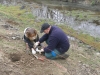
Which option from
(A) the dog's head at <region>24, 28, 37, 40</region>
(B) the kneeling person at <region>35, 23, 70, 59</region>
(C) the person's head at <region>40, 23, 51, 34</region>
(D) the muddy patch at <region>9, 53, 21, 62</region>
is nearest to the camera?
(C) the person's head at <region>40, 23, 51, 34</region>

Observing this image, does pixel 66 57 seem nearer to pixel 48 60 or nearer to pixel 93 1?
pixel 48 60

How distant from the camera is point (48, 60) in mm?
7438

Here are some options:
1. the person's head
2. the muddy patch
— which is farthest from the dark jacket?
the muddy patch

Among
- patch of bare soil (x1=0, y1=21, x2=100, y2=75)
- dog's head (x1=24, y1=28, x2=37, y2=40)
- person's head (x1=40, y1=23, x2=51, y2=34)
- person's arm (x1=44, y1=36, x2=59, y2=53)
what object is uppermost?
person's head (x1=40, y1=23, x2=51, y2=34)

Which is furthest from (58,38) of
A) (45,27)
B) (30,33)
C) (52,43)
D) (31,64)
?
(31,64)

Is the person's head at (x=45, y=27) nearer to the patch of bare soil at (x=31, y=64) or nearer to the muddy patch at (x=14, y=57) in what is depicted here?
the patch of bare soil at (x=31, y=64)

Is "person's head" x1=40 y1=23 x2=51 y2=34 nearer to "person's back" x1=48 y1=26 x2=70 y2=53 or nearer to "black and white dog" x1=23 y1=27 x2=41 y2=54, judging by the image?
"person's back" x1=48 y1=26 x2=70 y2=53

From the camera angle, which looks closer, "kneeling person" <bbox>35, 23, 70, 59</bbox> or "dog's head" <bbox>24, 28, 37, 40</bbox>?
"kneeling person" <bbox>35, 23, 70, 59</bbox>

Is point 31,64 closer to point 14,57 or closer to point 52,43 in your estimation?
point 14,57

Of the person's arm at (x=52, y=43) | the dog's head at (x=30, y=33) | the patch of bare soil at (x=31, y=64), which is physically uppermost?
the dog's head at (x=30, y=33)

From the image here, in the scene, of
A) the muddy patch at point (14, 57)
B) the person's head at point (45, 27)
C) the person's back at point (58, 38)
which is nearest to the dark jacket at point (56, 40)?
the person's back at point (58, 38)

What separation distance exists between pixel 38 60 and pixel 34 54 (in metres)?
0.38

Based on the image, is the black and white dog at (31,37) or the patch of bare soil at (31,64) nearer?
the patch of bare soil at (31,64)

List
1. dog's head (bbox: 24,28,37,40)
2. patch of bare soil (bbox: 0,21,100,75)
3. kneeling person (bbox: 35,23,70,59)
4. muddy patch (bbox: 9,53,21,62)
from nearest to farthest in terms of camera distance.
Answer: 1. patch of bare soil (bbox: 0,21,100,75)
2. kneeling person (bbox: 35,23,70,59)
3. dog's head (bbox: 24,28,37,40)
4. muddy patch (bbox: 9,53,21,62)
